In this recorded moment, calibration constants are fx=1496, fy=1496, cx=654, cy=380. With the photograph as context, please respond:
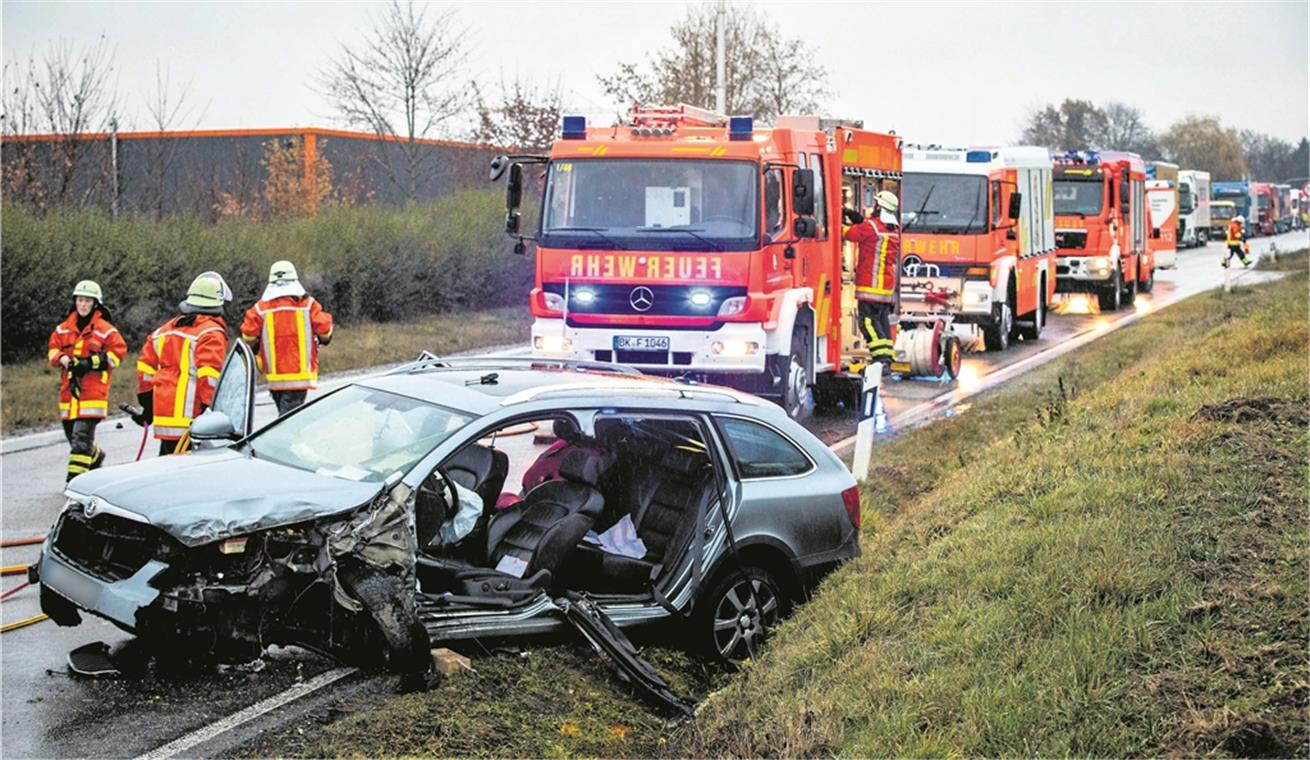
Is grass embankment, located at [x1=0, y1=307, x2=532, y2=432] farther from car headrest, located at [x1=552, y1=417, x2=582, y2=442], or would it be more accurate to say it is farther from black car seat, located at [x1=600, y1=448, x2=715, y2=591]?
black car seat, located at [x1=600, y1=448, x2=715, y2=591]

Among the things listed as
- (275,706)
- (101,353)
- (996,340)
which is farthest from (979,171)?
(275,706)

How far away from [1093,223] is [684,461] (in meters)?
24.9

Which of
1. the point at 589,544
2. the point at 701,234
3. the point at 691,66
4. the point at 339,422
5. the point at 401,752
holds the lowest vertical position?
the point at 401,752

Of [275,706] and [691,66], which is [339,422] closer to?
[275,706]

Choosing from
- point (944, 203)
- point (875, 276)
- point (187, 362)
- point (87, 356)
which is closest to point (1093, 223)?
point (944, 203)

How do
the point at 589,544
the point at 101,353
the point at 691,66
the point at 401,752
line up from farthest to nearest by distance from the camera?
the point at 691,66
the point at 101,353
the point at 589,544
the point at 401,752

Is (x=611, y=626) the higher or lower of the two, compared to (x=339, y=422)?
lower

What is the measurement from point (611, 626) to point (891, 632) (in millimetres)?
1245

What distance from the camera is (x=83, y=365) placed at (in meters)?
10.7

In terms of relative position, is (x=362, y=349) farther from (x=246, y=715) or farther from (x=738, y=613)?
(x=246, y=715)

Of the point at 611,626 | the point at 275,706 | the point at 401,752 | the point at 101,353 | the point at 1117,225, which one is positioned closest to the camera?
the point at 401,752

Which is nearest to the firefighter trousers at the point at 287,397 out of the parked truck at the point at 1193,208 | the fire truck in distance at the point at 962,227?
the fire truck in distance at the point at 962,227

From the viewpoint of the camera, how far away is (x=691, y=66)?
120 feet

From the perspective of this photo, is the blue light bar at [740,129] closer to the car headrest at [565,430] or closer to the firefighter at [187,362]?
the firefighter at [187,362]
